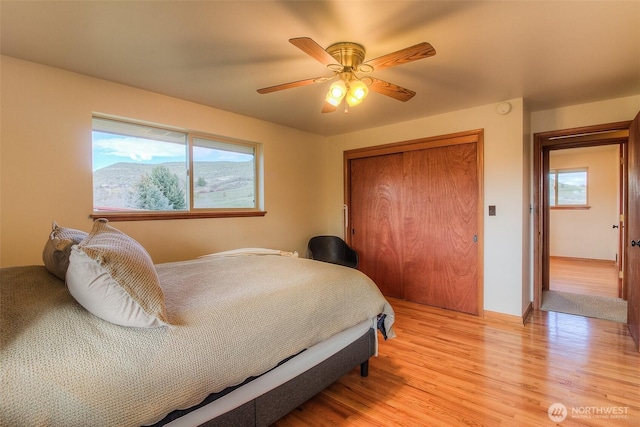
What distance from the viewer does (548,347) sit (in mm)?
2627

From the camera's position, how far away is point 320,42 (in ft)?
6.45

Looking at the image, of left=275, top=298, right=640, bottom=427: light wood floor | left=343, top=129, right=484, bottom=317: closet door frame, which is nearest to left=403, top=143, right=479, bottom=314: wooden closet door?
left=343, top=129, right=484, bottom=317: closet door frame

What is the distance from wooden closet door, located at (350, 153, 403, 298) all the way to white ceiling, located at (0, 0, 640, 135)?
1.34 meters

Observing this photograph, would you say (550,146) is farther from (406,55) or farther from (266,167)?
(266,167)

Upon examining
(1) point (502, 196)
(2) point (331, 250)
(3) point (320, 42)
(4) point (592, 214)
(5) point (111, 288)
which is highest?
(3) point (320, 42)

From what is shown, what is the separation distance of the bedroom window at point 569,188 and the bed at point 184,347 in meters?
6.75

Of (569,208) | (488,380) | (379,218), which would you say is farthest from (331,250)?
(569,208)

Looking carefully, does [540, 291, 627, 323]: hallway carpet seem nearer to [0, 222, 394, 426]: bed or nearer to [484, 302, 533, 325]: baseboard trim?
[484, 302, 533, 325]: baseboard trim

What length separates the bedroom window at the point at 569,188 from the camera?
21.2ft

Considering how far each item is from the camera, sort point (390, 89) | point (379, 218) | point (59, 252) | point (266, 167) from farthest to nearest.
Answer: point (379, 218) → point (266, 167) → point (390, 89) → point (59, 252)

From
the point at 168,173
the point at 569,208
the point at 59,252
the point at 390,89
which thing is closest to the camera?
the point at 59,252

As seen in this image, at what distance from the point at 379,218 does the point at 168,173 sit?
259cm

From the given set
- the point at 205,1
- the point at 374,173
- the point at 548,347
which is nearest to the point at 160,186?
the point at 205,1

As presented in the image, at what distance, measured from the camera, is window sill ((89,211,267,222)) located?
255 centimetres
